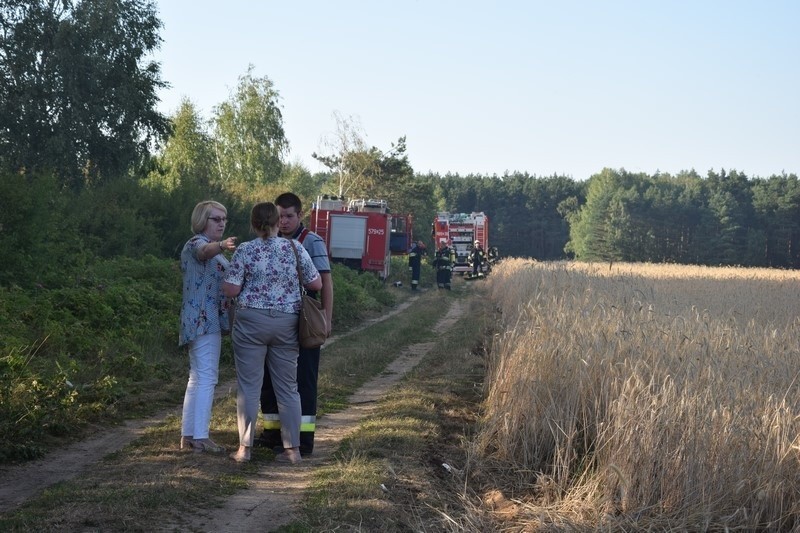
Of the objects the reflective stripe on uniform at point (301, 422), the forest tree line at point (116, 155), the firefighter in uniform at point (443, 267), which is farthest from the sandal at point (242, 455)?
the firefighter in uniform at point (443, 267)

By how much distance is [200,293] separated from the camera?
783 centimetres

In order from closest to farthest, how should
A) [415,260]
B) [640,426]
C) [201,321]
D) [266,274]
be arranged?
1. [640,426]
2. [266,274]
3. [201,321]
4. [415,260]

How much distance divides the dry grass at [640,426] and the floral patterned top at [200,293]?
91.8 inches

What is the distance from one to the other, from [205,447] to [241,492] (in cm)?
122

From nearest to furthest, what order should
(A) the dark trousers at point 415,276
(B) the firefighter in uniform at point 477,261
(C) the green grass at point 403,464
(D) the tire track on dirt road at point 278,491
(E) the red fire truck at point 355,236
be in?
(D) the tire track on dirt road at point 278,491 → (C) the green grass at point 403,464 → (E) the red fire truck at point 355,236 → (A) the dark trousers at point 415,276 → (B) the firefighter in uniform at point 477,261

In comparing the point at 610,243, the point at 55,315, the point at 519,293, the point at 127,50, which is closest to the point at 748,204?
the point at 610,243

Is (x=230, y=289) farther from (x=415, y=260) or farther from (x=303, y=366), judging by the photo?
(x=415, y=260)

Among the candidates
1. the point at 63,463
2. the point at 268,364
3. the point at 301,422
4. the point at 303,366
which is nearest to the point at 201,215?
the point at 268,364

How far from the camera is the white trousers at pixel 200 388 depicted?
7793 mm

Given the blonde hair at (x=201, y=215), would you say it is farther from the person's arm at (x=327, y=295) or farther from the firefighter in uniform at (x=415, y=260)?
the firefighter in uniform at (x=415, y=260)

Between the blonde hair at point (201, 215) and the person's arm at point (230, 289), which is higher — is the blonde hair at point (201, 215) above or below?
above

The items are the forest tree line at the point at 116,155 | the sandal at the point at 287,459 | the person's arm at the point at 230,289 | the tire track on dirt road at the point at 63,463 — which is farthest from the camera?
the forest tree line at the point at 116,155

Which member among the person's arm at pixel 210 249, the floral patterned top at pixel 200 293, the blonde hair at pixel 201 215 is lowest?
the floral patterned top at pixel 200 293

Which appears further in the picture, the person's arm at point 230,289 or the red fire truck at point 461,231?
the red fire truck at point 461,231
